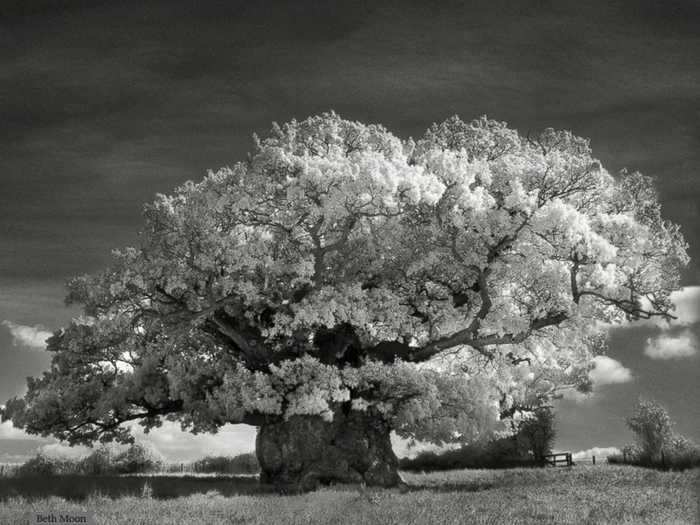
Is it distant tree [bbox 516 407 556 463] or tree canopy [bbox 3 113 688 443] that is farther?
distant tree [bbox 516 407 556 463]

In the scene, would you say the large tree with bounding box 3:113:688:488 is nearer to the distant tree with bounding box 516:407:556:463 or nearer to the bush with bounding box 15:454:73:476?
the bush with bounding box 15:454:73:476

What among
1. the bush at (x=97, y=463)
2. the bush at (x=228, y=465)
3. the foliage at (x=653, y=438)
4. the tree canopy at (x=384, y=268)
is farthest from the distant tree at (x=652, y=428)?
the bush at (x=97, y=463)

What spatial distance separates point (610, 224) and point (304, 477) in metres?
12.9

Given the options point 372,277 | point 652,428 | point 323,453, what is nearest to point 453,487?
point 323,453

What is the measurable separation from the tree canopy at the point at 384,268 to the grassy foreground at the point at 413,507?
4636 millimetres

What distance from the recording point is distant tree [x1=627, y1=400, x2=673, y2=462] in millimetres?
39062

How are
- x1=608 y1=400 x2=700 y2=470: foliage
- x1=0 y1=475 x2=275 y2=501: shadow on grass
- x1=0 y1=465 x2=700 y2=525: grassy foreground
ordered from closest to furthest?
1. x1=0 y1=465 x2=700 y2=525: grassy foreground
2. x1=0 y1=475 x2=275 y2=501: shadow on grass
3. x1=608 y1=400 x2=700 y2=470: foliage

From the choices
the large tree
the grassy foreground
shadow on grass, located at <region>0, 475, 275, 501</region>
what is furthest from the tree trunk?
the grassy foreground

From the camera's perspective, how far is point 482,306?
25.9m

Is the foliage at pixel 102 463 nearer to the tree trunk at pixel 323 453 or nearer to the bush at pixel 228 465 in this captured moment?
the bush at pixel 228 465

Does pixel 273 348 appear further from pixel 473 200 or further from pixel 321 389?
pixel 473 200

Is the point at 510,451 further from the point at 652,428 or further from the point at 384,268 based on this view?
the point at 384,268

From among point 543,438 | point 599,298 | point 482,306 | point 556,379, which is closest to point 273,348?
point 482,306

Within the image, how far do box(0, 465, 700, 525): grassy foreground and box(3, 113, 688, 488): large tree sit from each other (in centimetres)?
410
